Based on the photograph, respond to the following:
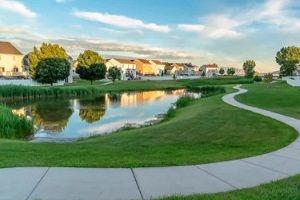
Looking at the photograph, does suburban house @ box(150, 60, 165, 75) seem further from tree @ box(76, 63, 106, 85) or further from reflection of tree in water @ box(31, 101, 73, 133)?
reflection of tree in water @ box(31, 101, 73, 133)

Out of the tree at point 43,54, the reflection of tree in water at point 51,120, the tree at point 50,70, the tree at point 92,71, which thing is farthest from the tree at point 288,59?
the reflection of tree in water at point 51,120

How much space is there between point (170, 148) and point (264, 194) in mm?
4095

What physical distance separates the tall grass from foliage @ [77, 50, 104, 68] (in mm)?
48640

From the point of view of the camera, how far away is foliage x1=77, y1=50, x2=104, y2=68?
6525cm

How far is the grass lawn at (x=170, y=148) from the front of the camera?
708 centimetres

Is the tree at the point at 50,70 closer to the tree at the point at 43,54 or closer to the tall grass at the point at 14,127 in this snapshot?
the tree at the point at 43,54

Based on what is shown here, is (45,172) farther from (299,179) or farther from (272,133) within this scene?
(272,133)

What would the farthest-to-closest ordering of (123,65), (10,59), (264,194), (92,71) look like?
(123,65), (10,59), (92,71), (264,194)

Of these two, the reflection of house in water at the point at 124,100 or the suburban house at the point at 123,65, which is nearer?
the reflection of house in water at the point at 124,100

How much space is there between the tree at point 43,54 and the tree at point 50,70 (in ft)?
7.44

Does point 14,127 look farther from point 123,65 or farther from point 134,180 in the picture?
point 123,65

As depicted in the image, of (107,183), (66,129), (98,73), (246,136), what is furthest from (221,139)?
(98,73)

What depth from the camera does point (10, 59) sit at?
69.6 metres

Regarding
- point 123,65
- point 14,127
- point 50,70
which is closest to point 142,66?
point 123,65
